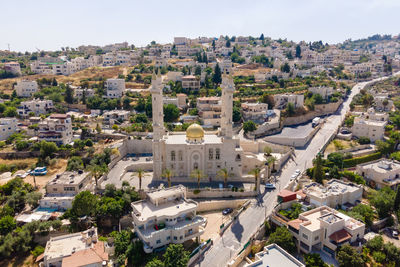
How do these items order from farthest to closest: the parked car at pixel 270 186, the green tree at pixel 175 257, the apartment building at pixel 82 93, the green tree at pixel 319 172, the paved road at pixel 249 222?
the apartment building at pixel 82 93
the green tree at pixel 319 172
the parked car at pixel 270 186
the paved road at pixel 249 222
the green tree at pixel 175 257

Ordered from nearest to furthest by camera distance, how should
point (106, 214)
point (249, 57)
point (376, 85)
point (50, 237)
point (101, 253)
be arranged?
point (101, 253)
point (50, 237)
point (106, 214)
point (376, 85)
point (249, 57)

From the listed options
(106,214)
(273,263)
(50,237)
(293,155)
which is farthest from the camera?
(293,155)

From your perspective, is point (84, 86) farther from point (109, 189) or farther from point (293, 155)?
point (293, 155)

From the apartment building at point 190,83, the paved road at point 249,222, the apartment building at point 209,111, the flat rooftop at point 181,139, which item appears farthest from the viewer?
the apartment building at point 190,83

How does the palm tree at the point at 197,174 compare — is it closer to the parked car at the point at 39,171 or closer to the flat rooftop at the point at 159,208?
the flat rooftop at the point at 159,208

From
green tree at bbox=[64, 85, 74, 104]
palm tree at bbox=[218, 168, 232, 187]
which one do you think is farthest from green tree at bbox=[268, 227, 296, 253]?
green tree at bbox=[64, 85, 74, 104]

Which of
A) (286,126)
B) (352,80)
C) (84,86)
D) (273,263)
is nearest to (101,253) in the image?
(273,263)

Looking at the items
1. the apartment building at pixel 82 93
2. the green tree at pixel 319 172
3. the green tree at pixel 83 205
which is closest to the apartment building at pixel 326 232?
the green tree at pixel 319 172
